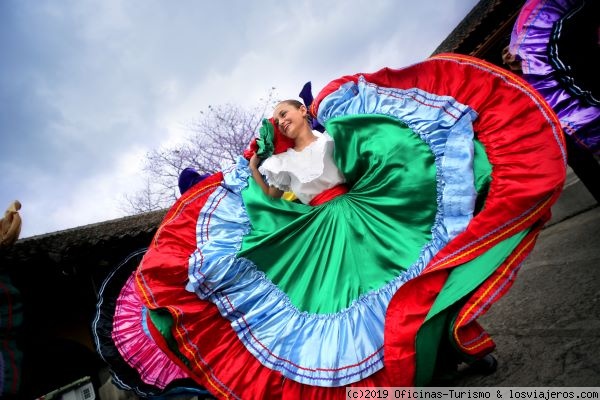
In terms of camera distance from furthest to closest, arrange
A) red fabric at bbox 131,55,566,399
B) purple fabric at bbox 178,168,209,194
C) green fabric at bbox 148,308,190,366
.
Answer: purple fabric at bbox 178,168,209,194, green fabric at bbox 148,308,190,366, red fabric at bbox 131,55,566,399

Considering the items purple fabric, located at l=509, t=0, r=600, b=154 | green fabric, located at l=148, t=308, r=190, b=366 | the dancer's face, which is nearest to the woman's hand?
the dancer's face

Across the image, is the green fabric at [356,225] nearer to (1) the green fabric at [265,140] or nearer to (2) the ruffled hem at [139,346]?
(1) the green fabric at [265,140]

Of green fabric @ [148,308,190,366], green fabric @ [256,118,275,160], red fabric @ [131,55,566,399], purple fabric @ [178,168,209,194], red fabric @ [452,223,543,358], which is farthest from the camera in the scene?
purple fabric @ [178,168,209,194]

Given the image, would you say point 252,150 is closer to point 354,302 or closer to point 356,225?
point 356,225

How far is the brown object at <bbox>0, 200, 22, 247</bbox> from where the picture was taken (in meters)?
2.79

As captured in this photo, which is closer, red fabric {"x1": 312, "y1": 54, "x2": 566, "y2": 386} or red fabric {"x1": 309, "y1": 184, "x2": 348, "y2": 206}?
red fabric {"x1": 312, "y1": 54, "x2": 566, "y2": 386}

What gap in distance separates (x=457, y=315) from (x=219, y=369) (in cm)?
96

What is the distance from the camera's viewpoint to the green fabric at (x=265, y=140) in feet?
6.46

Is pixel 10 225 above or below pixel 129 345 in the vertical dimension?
above

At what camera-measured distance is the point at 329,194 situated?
5.96 feet

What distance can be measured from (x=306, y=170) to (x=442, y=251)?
0.84 meters

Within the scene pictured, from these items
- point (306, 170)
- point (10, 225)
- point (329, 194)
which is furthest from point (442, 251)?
point (10, 225)

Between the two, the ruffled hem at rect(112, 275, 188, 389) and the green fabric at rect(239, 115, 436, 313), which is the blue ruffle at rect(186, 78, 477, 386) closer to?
the green fabric at rect(239, 115, 436, 313)

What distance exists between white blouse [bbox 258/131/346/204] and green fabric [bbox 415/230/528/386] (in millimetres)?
845
